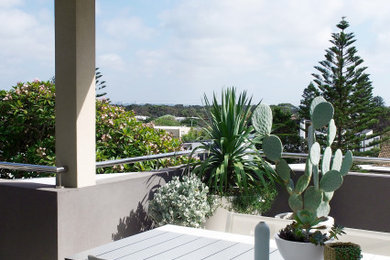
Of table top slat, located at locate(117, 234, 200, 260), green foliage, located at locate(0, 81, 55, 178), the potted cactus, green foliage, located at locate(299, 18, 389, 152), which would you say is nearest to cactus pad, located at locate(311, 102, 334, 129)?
the potted cactus

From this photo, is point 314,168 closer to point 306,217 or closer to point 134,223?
point 306,217

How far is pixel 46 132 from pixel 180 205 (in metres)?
3.20

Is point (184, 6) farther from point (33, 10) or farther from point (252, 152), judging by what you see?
point (252, 152)

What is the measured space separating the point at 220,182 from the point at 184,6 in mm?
22369

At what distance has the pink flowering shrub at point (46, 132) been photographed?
16.8ft

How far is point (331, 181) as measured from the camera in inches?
74.0

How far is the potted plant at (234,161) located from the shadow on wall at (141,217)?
33 cm

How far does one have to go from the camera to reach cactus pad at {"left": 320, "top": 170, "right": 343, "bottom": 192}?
1.86m

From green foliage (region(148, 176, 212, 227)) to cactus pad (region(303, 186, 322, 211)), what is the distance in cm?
146

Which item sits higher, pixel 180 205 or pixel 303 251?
pixel 303 251

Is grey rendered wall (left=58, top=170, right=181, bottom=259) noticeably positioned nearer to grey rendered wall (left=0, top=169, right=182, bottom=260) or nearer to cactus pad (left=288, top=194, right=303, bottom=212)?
grey rendered wall (left=0, top=169, right=182, bottom=260)

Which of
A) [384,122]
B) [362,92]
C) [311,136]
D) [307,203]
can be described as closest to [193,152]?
[311,136]

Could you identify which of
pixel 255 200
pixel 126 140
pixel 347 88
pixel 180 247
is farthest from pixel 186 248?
pixel 347 88

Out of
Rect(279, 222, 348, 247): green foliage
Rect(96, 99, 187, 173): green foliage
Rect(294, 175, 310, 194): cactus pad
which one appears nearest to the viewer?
Rect(279, 222, 348, 247): green foliage
